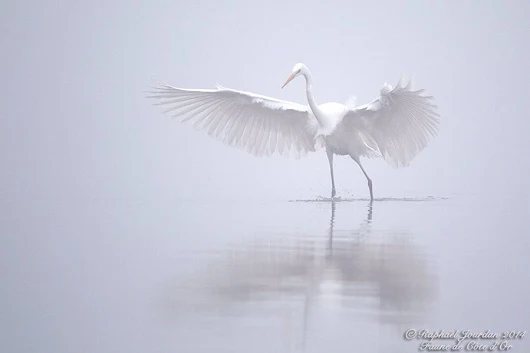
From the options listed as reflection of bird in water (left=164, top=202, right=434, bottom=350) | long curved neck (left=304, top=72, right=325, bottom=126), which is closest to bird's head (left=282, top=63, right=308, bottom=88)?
long curved neck (left=304, top=72, right=325, bottom=126)

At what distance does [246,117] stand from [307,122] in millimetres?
716

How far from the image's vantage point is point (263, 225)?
23.2 ft

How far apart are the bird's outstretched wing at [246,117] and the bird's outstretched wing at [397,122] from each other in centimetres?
71

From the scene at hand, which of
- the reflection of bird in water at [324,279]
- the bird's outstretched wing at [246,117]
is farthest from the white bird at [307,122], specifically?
the reflection of bird in water at [324,279]

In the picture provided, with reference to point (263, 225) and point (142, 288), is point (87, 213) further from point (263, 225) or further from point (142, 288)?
point (142, 288)

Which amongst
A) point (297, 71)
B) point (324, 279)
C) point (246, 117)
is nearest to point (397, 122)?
point (297, 71)

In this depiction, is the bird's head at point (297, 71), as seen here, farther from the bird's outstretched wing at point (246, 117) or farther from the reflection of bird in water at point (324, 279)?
the reflection of bird in water at point (324, 279)

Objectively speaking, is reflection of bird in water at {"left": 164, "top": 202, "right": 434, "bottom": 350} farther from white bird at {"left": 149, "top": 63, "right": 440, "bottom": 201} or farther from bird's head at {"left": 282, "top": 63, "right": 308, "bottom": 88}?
bird's head at {"left": 282, "top": 63, "right": 308, "bottom": 88}

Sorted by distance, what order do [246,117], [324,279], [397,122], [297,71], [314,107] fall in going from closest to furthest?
[324,279] < [397,122] < [314,107] < [246,117] < [297,71]

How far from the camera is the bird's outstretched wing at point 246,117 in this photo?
853cm

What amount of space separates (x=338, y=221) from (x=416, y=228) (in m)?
0.72

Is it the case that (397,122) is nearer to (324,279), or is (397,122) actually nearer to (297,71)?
(297,71)

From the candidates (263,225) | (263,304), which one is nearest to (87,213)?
(263,225)

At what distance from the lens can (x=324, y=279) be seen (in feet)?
14.5
